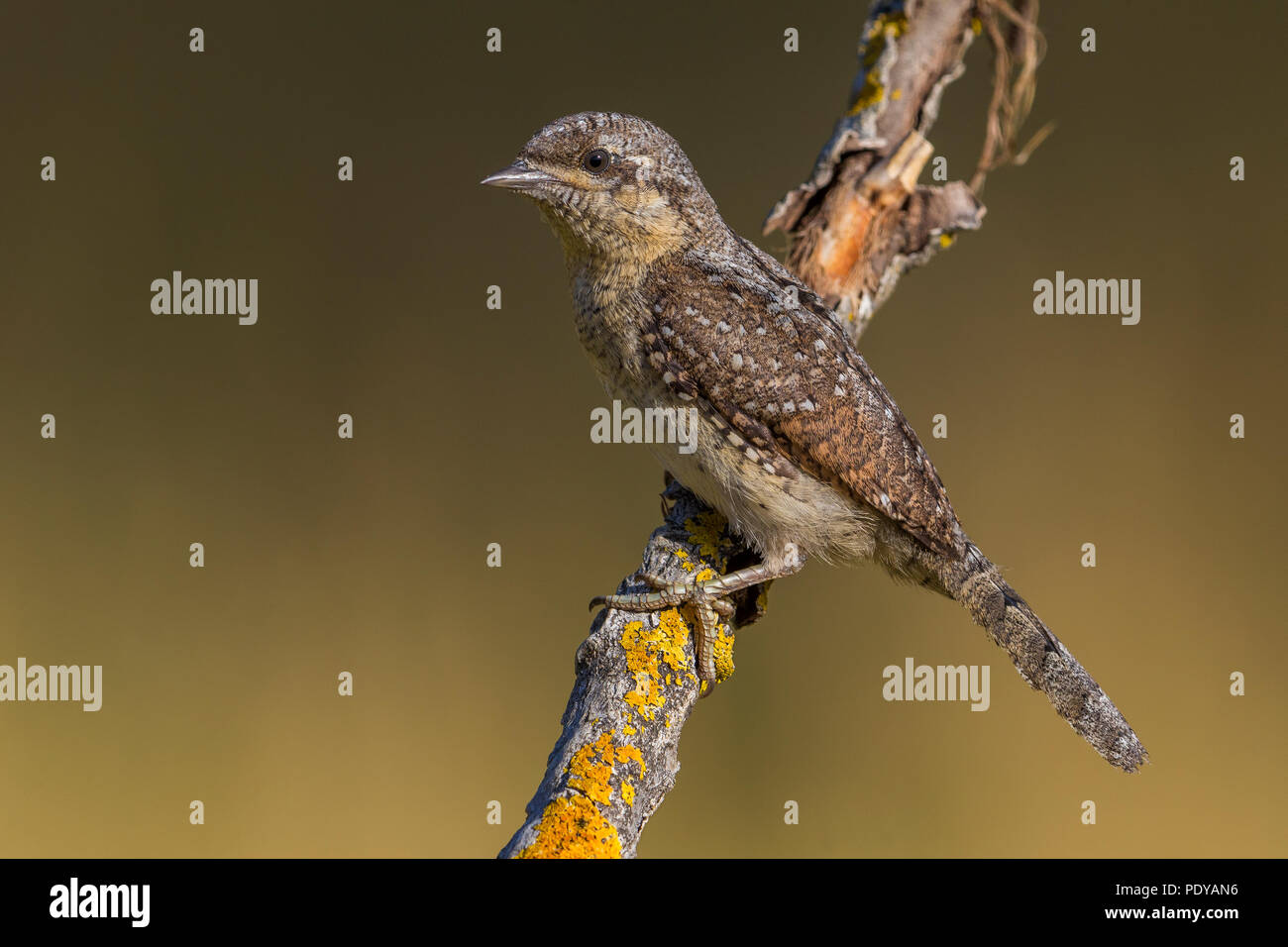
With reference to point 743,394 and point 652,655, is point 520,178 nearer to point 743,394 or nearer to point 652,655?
point 743,394

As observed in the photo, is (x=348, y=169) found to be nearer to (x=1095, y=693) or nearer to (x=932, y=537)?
(x=932, y=537)

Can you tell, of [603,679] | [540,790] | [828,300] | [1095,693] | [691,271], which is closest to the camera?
[540,790]

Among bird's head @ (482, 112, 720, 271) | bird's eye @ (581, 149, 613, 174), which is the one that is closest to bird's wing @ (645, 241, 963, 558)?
bird's head @ (482, 112, 720, 271)

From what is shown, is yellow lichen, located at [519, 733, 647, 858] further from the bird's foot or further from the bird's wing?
the bird's wing

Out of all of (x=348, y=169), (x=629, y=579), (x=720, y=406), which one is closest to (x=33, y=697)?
(x=348, y=169)

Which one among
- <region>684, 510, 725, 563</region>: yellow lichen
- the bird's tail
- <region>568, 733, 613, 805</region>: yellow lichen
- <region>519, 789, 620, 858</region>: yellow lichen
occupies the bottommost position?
<region>519, 789, 620, 858</region>: yellow lichen

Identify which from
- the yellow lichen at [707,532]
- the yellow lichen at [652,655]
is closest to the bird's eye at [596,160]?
the yellow lichen at [707,532]
